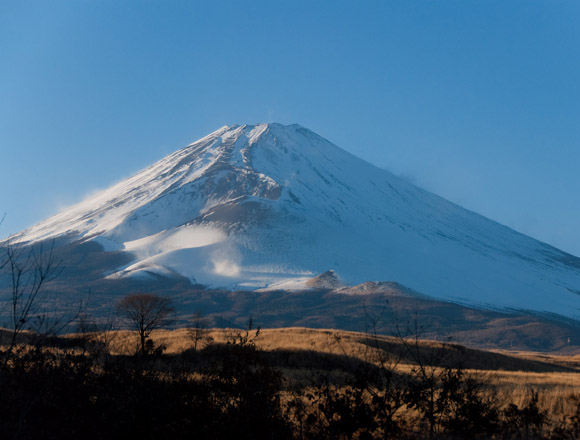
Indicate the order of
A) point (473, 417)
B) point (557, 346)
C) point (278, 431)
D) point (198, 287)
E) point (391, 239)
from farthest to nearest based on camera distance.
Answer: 1. point (391, 239)
2. point (198, 287)
3. point (557, 346)
4. point (473, 417)
5. point (278, 431)

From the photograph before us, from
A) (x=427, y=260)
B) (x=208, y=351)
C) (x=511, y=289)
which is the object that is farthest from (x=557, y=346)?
(x=208, y=351)

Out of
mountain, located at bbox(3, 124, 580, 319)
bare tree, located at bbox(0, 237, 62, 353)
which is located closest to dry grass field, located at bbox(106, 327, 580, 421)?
bare tree, located at bbox(0, 237, 62, 353)

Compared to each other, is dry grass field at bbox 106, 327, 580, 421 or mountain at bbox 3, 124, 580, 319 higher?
mountain at bbox 3, 124, 580, 319

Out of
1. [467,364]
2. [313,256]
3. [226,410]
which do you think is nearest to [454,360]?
[467,364]

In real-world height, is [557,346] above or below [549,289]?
below

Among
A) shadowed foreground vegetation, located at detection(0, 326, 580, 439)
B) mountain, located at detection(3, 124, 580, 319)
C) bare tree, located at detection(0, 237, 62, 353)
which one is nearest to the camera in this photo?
bare tree, located at detection(0, 237, 62, 353)

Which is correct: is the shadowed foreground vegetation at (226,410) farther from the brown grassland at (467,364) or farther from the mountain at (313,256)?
the mountain at (313,256)

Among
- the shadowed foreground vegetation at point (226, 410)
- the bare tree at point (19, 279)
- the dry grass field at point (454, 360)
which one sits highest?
the bare tree at point (19, 279)

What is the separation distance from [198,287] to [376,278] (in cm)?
5038

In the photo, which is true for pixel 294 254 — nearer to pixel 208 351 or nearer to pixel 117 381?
pixel 208 351

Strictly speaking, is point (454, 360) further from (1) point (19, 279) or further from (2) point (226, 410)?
(2) point (226, 410)

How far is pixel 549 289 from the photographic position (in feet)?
555

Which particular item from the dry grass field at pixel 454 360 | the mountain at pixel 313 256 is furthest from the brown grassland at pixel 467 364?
the mountain at pixel 313 256

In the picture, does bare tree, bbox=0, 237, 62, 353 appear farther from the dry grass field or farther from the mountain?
the mountain
